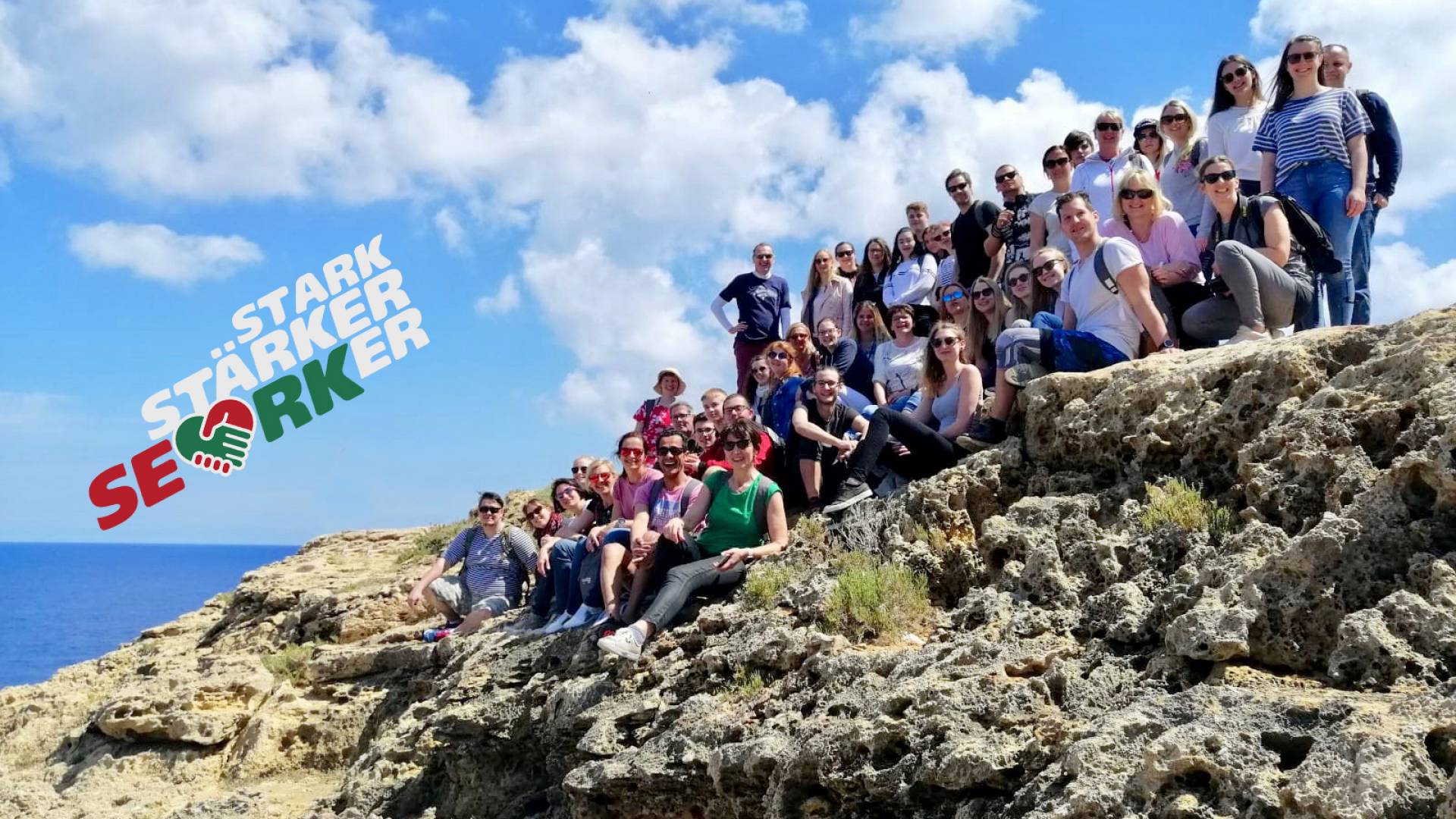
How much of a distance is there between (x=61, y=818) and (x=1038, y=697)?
32.2ft

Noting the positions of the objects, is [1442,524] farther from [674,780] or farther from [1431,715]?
[674,780]

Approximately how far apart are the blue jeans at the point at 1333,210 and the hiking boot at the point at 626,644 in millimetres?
5437

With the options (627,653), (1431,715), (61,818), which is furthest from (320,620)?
(1431,715)

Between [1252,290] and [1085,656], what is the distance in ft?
10.2

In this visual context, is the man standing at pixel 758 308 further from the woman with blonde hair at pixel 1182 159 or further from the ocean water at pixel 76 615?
the ocean water at pixel 76 615

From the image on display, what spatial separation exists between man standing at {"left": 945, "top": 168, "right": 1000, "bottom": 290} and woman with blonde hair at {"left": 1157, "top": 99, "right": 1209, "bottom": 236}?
1.89 m

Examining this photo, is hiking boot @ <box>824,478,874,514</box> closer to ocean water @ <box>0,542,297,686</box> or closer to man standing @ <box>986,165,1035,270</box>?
man standing @ <box>986,165,1035,270</box>

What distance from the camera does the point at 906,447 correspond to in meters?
8.22

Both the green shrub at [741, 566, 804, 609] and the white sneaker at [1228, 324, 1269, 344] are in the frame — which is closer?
the white sneaker at [1228, 324, 1269, 344]

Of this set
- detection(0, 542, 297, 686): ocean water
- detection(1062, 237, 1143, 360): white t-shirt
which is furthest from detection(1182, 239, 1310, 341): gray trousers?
detection(0, 542, 297, 686): ocean water

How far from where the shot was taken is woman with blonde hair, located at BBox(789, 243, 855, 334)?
488 inches

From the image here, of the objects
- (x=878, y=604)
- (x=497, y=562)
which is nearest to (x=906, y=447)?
(x=878, y=604)

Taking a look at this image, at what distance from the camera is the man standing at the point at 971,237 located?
36.7ft

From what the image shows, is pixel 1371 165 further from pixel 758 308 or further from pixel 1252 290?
pixel 758 308
